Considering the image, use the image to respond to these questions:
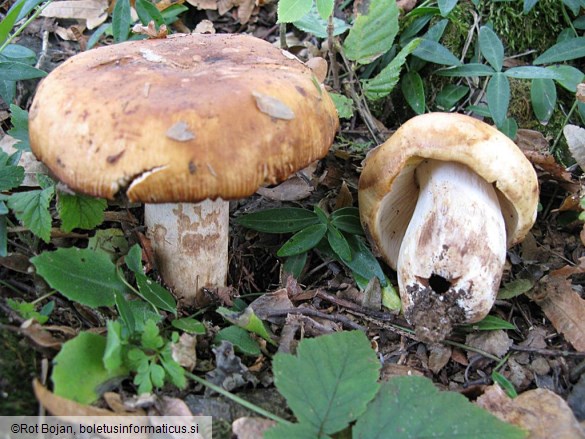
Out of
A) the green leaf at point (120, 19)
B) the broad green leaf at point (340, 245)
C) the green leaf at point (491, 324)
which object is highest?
the green leaf at point (120, 19)

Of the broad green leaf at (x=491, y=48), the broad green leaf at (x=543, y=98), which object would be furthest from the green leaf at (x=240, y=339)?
the broad green leaf at (x=543, y=98)

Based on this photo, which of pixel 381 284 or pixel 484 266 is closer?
pixel 484 266

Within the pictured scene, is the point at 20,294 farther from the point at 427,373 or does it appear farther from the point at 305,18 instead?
the point at 305,18

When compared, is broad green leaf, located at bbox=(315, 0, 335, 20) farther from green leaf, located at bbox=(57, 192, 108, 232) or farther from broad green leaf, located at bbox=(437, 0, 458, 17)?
green leaf, located at bbox=(57, 192, 108, 232)

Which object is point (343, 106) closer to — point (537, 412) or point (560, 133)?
point (560, 133)

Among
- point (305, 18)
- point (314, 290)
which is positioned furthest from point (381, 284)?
point (305, 18)

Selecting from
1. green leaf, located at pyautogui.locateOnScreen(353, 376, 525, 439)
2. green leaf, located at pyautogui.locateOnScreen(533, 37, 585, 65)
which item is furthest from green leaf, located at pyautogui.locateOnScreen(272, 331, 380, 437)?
green leaf, located at pyautogui.locateOnScreen(533, 37, 585, 65)

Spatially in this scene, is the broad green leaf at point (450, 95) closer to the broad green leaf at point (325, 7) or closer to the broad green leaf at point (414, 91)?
the broad green leaf at point (414, 91)
